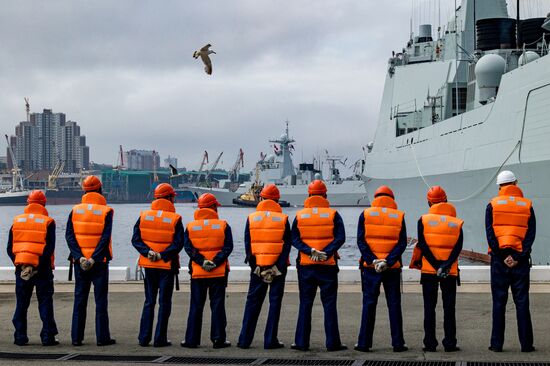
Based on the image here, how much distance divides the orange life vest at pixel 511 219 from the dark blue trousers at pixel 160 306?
12.9 ft

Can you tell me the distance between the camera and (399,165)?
140 feet

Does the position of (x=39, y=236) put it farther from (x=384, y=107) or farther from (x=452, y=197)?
(x=384, y=107)

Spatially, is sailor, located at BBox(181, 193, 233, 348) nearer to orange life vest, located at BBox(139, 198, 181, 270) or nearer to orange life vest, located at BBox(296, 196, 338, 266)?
orange life vest, located at BBox(139, 198, 181, 270)

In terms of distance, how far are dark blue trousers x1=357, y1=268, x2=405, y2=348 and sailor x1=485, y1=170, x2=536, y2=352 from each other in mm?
1074

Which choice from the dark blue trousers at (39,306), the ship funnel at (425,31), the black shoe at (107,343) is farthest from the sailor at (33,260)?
the ship funnel at (425,31)

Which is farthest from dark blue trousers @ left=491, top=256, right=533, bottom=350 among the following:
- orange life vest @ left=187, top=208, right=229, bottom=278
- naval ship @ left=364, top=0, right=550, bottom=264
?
naval ship @ left=364, top=0, right=550, bottom=264

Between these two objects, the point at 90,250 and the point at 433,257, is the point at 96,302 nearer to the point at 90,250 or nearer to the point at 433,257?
the point at 90,250

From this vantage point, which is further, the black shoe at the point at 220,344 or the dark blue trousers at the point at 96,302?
the dark blue trousers at the point at 96,302

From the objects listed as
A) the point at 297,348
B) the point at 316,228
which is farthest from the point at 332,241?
the point at 297,348

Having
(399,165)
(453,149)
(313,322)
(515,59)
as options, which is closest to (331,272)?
(313,322)

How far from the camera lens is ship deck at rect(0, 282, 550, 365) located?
28.4ft

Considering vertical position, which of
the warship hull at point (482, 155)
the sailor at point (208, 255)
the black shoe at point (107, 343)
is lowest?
the black shoe at point (107, 343)

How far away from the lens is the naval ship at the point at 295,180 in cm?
13412

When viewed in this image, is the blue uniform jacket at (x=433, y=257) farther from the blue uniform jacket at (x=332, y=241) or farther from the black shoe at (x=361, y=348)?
the black shoe at (x=361, y=348)
